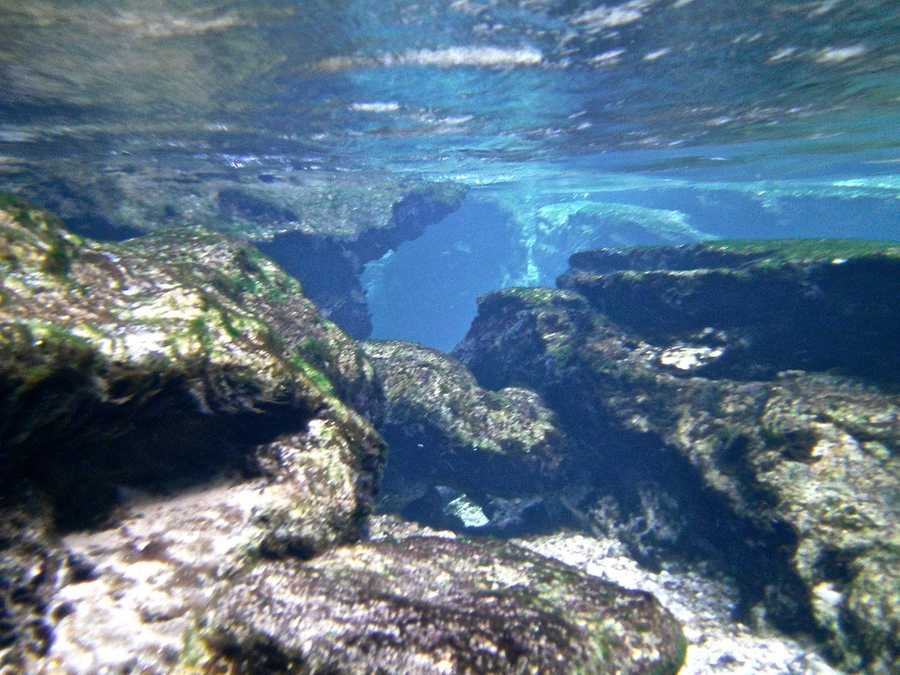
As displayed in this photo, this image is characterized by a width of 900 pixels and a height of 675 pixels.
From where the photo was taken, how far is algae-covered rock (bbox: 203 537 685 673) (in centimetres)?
342

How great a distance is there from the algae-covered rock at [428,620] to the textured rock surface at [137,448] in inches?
19.9

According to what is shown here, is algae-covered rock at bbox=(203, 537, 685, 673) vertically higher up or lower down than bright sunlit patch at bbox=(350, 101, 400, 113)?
lower down

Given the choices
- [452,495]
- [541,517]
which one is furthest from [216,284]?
[541,517]

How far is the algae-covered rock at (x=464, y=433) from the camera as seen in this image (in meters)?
10.4

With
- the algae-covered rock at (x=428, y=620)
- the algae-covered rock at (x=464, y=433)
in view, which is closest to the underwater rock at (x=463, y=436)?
the algae-covered rock at (x=464, y=433)

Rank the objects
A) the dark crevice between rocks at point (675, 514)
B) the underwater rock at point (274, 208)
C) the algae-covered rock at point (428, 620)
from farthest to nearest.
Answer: the underwater rock at point (274, 208) → the dark crevice between rocks at point (675, 514) → the algae-covered rock at point (428, 620)

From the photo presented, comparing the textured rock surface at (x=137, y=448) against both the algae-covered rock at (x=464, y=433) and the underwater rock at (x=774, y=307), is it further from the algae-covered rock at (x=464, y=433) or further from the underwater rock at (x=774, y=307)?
the underwater rock at (x=774, y=307)

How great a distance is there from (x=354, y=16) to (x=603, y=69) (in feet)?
21.5

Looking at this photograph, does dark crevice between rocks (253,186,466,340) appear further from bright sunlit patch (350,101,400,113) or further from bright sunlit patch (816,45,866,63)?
bright sunlit patch (816,45,866,63)

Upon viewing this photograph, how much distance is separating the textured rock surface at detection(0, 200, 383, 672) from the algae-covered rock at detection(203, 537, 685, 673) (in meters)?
0.51

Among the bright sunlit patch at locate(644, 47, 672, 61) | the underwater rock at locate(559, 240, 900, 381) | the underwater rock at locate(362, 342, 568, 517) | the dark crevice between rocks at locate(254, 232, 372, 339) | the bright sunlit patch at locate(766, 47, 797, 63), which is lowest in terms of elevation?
the underwater rock at locate(362, 342, 568, 517)

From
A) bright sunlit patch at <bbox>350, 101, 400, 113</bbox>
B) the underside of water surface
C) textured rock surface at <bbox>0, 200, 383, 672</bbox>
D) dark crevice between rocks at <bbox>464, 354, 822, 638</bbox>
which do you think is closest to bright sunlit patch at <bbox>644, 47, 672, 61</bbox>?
the underside of water surface

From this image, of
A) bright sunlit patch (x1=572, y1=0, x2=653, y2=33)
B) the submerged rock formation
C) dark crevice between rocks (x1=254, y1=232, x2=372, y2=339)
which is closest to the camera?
the submerged rock formation

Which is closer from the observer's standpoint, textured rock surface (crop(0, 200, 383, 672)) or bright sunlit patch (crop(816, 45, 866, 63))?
textured rock surface (crop(0, 200, 383, 672))
